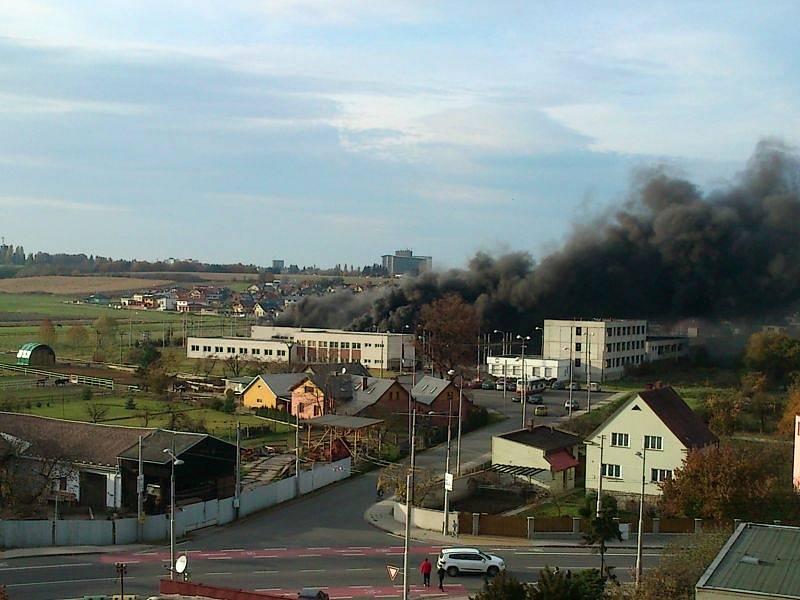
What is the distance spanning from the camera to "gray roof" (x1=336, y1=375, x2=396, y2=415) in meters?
47.2

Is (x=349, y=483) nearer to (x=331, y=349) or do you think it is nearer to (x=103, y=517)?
(x=103, y=517)

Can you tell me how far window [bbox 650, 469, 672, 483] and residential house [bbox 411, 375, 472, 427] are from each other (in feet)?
51.2

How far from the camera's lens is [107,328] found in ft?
295

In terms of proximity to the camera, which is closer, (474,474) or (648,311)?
(474,474)

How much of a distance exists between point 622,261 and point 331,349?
92.7 feet

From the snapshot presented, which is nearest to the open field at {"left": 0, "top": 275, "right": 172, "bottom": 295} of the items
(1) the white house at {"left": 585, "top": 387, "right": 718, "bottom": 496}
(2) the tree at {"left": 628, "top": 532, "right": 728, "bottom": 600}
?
(1) the white house at {"left": 585, "top": 387, "right": 718, "bottom": 496}

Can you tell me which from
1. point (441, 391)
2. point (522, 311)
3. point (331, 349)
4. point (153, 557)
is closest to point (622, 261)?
point (522, 311)

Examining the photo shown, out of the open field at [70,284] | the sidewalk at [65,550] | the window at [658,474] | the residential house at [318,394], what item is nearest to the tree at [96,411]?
the residential house at [318,394]

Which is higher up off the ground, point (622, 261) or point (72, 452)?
point (622, 261)

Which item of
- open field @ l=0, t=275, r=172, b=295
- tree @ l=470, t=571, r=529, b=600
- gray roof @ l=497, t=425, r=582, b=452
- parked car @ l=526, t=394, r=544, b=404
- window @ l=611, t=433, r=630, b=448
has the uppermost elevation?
open field @ l=0, t=275, r=172, b=295

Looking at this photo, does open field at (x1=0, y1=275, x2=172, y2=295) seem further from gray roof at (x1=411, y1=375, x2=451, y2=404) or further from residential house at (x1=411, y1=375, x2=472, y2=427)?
residential house at (x1=411, y1=375, x2=472, y2=427)

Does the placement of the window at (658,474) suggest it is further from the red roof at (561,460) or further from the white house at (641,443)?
the red roof at (561,460)

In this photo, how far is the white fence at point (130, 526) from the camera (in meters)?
26.0

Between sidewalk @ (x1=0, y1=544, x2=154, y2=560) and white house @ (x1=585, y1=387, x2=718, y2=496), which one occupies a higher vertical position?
white house @ (x1=585, y1=387, x2=718, y2=496)
